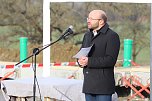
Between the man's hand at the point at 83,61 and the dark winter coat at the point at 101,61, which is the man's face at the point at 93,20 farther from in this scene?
the man's hand at the point at 83,61

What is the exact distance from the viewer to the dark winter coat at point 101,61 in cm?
537

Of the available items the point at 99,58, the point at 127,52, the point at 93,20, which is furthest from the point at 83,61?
the point at 127,52

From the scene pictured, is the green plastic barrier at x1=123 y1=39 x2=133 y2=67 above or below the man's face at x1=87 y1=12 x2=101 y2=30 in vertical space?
below

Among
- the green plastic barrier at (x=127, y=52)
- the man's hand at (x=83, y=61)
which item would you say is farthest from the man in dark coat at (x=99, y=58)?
the green plastic barrier at (x=127, y=52)

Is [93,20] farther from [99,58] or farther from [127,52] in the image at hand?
[127,52]

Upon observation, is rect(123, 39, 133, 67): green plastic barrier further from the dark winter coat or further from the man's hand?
the man's hand

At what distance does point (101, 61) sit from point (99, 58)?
4 cm

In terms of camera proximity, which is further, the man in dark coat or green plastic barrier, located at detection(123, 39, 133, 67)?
green plastic barrier, located at detection(123, 39, 133, 67)

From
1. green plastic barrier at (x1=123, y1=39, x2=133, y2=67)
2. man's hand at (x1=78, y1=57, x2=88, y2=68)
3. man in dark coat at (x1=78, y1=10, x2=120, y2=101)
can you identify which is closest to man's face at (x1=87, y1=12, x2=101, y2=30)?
man in dark coat at (x1=78, y1=10, x2=120, y2=101)

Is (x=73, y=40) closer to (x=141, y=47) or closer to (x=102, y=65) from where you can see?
(x=141, y=47)

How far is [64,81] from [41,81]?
34 centimetres

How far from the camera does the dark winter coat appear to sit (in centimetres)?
537

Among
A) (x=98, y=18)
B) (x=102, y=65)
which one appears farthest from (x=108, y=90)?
(x=98, y=18)

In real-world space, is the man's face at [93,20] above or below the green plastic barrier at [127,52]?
above
